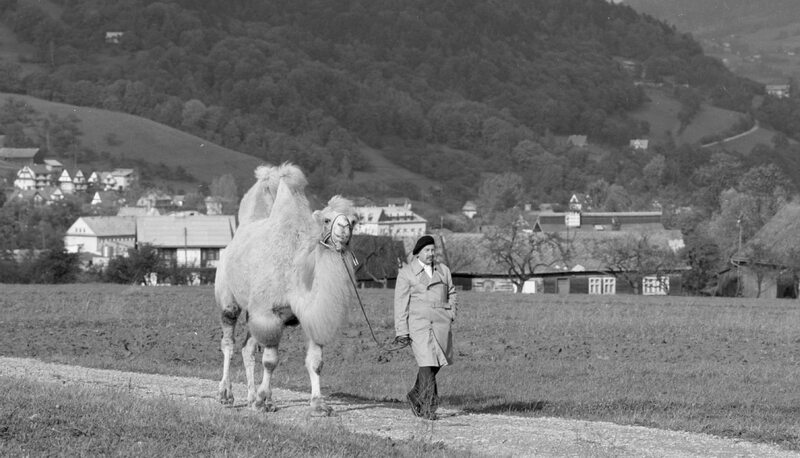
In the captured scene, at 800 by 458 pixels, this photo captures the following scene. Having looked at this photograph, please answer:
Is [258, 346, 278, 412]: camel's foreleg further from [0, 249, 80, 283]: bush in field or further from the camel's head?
[0, 249, 80, 283]: bush in field

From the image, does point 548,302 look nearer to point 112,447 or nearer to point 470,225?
point 112,447

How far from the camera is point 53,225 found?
544 ft

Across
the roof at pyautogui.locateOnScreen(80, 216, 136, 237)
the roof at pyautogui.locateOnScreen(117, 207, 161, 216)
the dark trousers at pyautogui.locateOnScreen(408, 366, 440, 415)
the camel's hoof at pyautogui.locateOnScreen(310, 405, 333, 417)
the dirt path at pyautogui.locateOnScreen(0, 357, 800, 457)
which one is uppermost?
the roof at pyautogui.locateOnScreen(117, 207, 161, 216)

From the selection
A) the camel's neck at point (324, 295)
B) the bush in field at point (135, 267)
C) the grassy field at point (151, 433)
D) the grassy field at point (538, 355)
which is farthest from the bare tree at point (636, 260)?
the grassy field at point (151, 433)

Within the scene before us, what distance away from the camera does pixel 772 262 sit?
78.1 m

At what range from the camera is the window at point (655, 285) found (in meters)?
84.0

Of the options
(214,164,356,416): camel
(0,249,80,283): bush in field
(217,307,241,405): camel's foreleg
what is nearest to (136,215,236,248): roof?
(0,249,80,283): bush in field

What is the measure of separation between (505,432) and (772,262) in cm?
6704

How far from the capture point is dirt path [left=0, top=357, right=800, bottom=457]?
44.6 ft

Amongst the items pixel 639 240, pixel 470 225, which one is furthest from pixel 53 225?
pixel 639 240

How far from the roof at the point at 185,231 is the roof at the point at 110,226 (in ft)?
61.6

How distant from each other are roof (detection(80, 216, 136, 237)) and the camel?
14084 centimetres

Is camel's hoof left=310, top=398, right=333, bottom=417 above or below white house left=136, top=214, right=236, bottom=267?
below

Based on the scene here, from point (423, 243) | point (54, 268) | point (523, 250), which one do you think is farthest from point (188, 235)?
point (423, 243)
